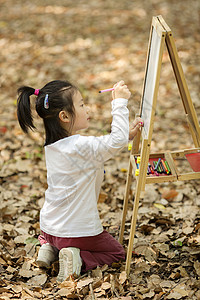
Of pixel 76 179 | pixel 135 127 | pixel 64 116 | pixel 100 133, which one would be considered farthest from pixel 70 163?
pixel 100 133

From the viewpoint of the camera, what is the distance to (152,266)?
2619 millimetres

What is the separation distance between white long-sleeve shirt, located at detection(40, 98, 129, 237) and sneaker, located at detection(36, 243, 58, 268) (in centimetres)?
18

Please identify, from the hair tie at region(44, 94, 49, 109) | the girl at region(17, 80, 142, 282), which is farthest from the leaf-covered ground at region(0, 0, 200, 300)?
the hair tie at region(44, 94, 49, 109)

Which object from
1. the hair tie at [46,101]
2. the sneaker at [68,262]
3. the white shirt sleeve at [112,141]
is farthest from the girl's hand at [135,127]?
the sneaker at [68,262]

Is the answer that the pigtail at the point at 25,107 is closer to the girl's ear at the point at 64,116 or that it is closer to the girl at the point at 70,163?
the girl at the point at 70,163

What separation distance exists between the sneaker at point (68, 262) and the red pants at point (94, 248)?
58 mm

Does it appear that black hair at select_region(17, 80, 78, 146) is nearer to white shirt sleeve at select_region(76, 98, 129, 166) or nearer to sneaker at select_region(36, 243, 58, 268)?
white shirt sleeve at select_region(76, 98, 129, 166)

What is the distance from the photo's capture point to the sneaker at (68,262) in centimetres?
242

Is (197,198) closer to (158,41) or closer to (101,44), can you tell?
(158,41)

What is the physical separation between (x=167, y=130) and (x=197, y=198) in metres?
1.52

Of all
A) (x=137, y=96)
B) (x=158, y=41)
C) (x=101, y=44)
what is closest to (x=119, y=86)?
(x=158, y=41)

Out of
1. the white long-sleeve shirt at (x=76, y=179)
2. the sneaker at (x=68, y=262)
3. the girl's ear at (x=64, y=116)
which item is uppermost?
the girl's ear at (x=64, y=116)

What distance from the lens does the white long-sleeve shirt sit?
7.63 feet

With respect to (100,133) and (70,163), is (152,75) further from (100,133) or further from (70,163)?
(100,133)
